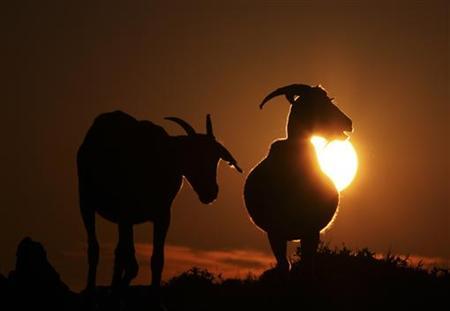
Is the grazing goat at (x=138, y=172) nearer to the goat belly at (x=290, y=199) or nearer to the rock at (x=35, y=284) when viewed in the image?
the rock at (x=35, y=284)

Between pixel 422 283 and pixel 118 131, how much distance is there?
7078 mm

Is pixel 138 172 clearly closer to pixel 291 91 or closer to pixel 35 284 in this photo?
pixel 35 284

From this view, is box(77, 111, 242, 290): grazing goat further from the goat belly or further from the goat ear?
the goat belly

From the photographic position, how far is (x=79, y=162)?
18359mm

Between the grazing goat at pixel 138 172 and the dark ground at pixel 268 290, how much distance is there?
0.59 metres

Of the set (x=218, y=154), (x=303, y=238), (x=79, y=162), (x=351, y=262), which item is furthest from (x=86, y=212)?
(x=351, y=262)

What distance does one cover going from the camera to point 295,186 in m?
18.9

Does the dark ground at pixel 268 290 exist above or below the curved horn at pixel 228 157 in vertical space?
below

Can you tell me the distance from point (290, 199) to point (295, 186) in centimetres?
29

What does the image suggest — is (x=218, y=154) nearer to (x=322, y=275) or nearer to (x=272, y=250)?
(x=272, y=250)

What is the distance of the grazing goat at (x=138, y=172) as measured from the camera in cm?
1769

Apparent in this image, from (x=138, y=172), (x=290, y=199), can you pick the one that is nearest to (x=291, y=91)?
(x=290, y=199)

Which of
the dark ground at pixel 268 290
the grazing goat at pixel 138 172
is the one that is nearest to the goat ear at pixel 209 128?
the grazing goat at pixel 138 172

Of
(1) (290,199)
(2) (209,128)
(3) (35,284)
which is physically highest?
(2) (209,128)
